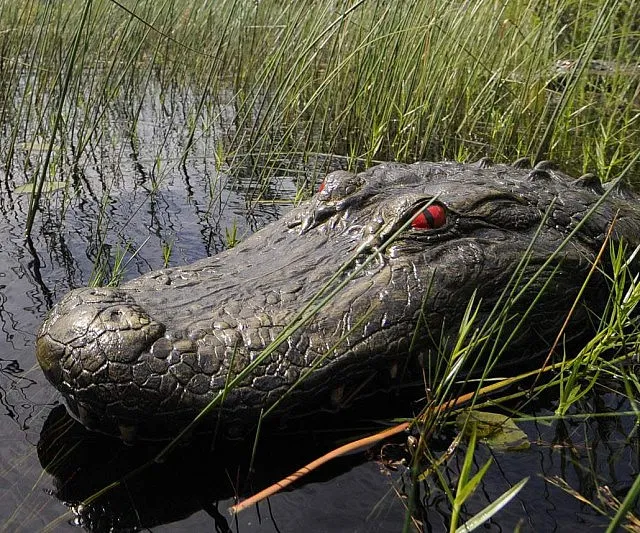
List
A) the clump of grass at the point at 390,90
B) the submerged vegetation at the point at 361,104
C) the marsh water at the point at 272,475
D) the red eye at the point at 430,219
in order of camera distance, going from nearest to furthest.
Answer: the marsh water at the point at 272,475
the red eye at the point at 430,219
the submerged vegetation at the point at 361,104
the clump of grass at the point at 390,90

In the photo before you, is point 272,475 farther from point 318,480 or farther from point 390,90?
point 390,90

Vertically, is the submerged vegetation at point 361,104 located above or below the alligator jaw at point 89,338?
below

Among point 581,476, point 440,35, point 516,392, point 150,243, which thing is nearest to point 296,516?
point 581,476

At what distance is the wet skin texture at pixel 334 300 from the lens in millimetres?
2506

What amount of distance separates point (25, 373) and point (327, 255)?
1.35 meters

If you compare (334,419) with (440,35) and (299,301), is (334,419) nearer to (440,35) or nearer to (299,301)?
(299,301)

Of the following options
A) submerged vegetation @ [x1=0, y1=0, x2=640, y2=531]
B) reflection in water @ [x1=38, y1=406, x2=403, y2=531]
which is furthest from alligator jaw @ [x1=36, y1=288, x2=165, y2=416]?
submerged vegetation @ [x1=0, y1=0, x2=640, y2=531]

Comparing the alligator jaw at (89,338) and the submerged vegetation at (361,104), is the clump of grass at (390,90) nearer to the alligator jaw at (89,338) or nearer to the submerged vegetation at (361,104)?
the submerged vegetation at (361,104)

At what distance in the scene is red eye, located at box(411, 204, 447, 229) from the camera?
3316 mm

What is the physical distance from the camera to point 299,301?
2908 millimetres

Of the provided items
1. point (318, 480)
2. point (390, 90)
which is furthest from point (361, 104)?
point (318, 480)

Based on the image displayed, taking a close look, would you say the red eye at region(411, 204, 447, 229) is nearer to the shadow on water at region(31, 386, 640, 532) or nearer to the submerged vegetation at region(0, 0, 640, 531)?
the shadow on water at region(31, 386, 640, 532)

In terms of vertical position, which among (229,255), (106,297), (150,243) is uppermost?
(106,297)

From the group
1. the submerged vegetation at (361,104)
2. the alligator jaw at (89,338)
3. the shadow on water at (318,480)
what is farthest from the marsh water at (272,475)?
the submerged vegetation at (361,104)
